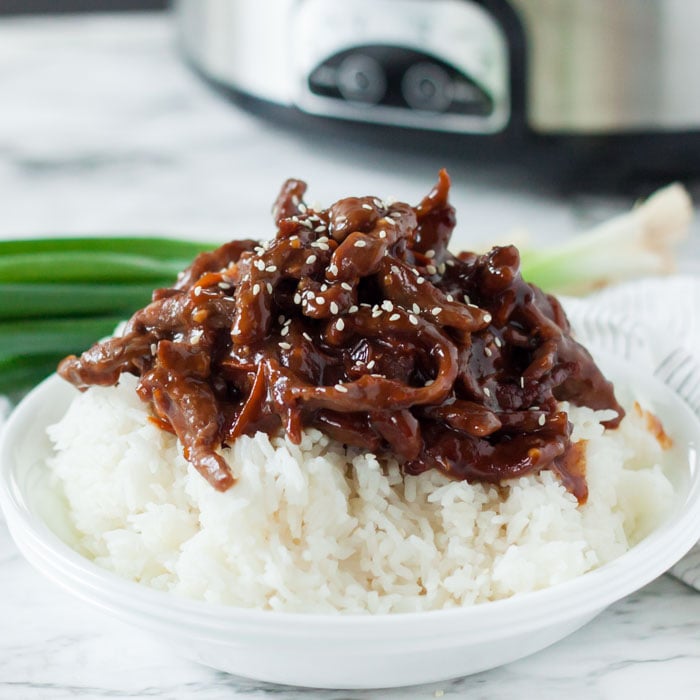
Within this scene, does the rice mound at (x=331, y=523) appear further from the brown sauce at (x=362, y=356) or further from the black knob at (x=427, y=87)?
the black knob at (x=427, y=87)

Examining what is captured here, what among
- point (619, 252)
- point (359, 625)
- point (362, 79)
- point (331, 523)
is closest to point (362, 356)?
point (331, 523)

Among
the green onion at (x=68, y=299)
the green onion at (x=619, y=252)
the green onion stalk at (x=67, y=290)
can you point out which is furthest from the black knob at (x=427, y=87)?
the green onion at (x=68, y=299)

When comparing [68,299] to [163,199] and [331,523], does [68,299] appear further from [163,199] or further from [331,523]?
[163,199]

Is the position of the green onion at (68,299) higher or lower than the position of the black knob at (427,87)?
lower

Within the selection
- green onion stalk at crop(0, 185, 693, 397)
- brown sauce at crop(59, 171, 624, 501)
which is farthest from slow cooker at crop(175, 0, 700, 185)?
brown sauce at crop(59, 171, 624, 501)

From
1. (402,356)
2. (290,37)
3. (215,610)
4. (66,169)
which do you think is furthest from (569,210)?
(215,610)

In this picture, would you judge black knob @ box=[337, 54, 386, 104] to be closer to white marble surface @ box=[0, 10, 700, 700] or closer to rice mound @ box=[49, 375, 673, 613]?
white marble surface @ box=[0, 10, 700, 700]

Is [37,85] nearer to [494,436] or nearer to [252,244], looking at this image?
[252,244]

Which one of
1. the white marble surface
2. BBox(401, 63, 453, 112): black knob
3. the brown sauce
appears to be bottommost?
the white marble surface
